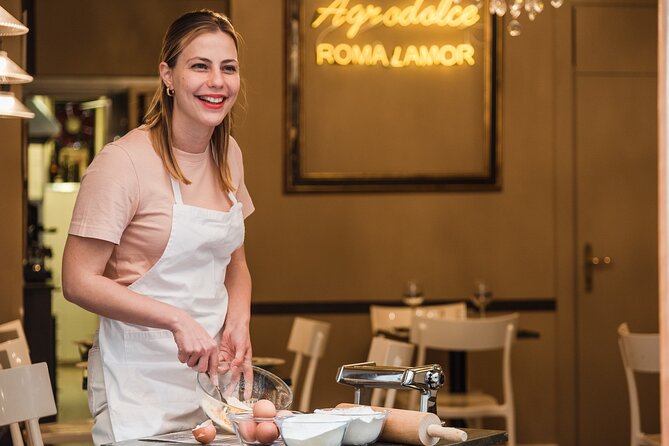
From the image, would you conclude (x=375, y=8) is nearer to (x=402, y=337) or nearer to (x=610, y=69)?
(x=610, y=69)

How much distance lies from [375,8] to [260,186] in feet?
4.19

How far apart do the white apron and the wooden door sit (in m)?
4.77

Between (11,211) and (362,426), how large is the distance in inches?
140

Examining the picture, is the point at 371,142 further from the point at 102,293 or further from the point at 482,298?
the point at 102,293

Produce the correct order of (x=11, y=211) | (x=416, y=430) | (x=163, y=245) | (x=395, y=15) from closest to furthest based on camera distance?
(x=416, y=430), (x=163, y=245), (x=11, y=211), (x=395, y=15)

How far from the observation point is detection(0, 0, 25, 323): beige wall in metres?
4.94

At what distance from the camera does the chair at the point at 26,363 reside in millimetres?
3664

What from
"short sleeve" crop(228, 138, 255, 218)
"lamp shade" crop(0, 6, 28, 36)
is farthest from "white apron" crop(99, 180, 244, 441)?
"lamp shade" crop(0, 6, 28, 36)

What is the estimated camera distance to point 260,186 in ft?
21.2

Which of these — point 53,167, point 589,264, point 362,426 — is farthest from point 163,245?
point 53,167

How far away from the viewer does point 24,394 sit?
2.68 m

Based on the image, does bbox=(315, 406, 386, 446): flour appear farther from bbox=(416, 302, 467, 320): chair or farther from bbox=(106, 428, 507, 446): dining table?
bbox=(416, 302, 467, 320): chair

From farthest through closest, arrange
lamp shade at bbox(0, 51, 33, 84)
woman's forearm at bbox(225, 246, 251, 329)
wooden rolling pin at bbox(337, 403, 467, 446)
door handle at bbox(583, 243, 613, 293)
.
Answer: door handle at bbox(583, 243, 613, 293) < lamp shade at bbox(0, 51, 33, 84) < woman's forearm at bbox(225, 246, 251, 329) < wooden rolling pin at bbox(337, 403, 467, 446)

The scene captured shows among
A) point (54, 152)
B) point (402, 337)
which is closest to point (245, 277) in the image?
point (402, 337)
